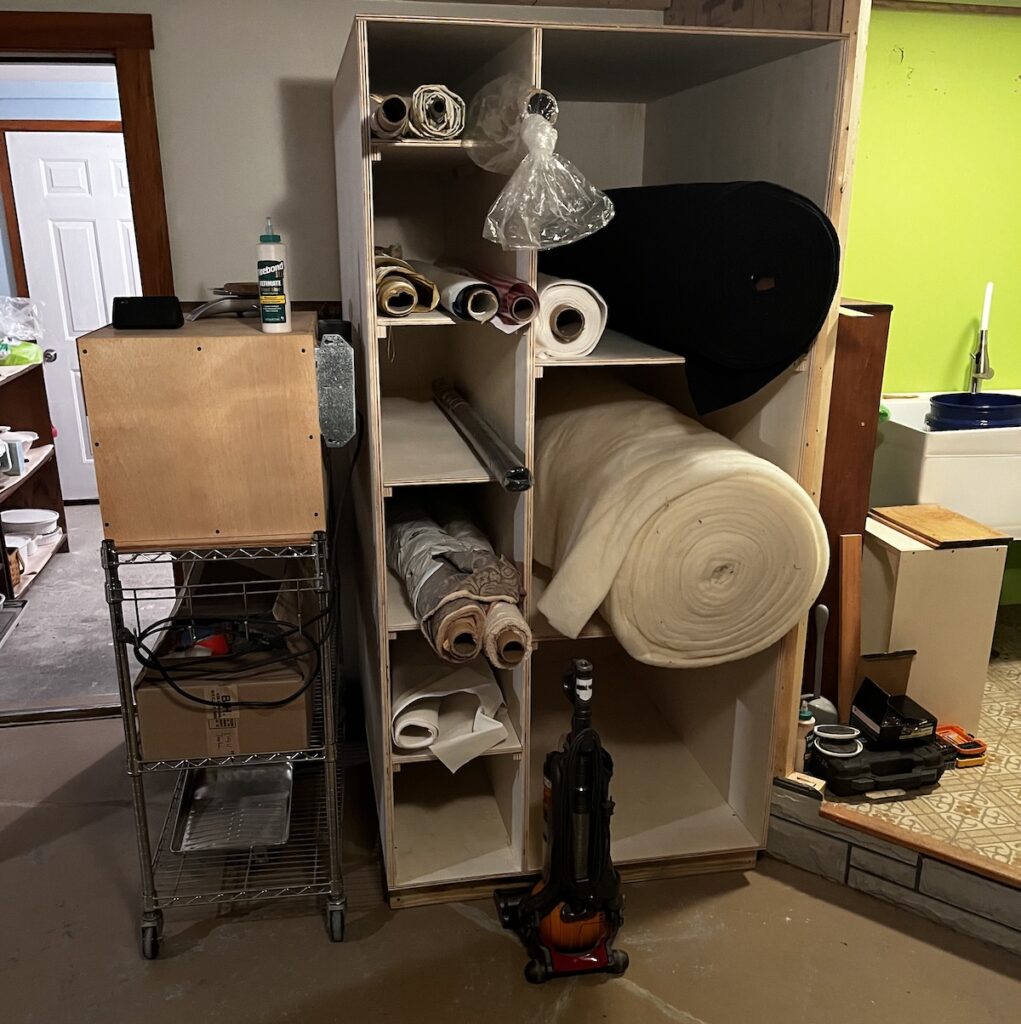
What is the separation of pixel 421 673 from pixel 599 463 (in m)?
0.62

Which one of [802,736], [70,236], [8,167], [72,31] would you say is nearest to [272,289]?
[72,31]

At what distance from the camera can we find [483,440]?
6.54 ft

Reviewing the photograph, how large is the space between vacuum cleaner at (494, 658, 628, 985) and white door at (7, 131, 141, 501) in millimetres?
3606

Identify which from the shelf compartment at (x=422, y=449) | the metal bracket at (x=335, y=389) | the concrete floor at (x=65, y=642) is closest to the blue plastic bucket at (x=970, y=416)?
the shelf compartment at (x=422, y=449)

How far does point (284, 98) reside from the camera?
238 centimetres

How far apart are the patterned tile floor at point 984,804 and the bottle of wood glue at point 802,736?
0.15m

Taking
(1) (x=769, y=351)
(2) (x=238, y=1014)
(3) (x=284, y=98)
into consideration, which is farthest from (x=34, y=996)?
(3) (x=284, y=98)

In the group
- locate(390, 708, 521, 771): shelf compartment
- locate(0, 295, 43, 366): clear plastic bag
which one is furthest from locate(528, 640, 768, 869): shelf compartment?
locate(0, 295, 43, 366): clear plastic bag

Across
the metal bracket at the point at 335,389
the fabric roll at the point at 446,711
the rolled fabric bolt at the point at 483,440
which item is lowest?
the fabric roll at the point at 446,711

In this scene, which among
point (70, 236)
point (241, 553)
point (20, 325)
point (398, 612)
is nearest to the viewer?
point (241, 553)

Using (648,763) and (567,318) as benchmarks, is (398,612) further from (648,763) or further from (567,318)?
(648,763)

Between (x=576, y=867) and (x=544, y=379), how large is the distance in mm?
1176

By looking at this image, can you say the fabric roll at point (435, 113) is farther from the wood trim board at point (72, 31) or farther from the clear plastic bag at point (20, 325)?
the clear plastic bag at point (20, 325)

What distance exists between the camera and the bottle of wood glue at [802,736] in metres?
2.24
